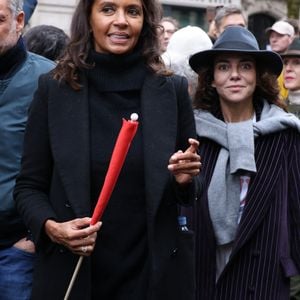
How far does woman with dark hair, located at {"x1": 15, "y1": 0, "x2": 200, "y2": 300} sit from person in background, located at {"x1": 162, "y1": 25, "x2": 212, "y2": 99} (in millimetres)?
1785

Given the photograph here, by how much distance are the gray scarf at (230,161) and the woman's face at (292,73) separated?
229 cm

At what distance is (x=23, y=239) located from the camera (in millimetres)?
4840

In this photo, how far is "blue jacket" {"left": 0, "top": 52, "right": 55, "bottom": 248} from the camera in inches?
186

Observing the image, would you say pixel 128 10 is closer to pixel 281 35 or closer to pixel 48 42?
pixel 48 42

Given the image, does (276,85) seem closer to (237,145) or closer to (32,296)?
(237,145)

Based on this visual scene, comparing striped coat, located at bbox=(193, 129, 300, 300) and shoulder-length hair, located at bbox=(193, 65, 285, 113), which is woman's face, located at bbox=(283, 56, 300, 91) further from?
striped coat, located at bbox=(193, 129, 300, 300)

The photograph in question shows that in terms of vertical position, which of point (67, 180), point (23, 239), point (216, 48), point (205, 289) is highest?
point (216, 48)

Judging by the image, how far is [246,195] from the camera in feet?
17.9

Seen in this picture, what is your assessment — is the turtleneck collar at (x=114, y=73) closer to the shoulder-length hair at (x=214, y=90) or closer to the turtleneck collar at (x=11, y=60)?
the turtleneck collar at (x=11, y=60)

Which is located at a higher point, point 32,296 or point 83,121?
point 83,121

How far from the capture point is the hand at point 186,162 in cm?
414

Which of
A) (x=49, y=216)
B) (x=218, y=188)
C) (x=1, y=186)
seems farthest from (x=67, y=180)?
(x=218, y=188)

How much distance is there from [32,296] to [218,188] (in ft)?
4.50

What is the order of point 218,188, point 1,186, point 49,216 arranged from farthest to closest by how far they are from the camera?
point 218,188, point 1,186, point 49,216
